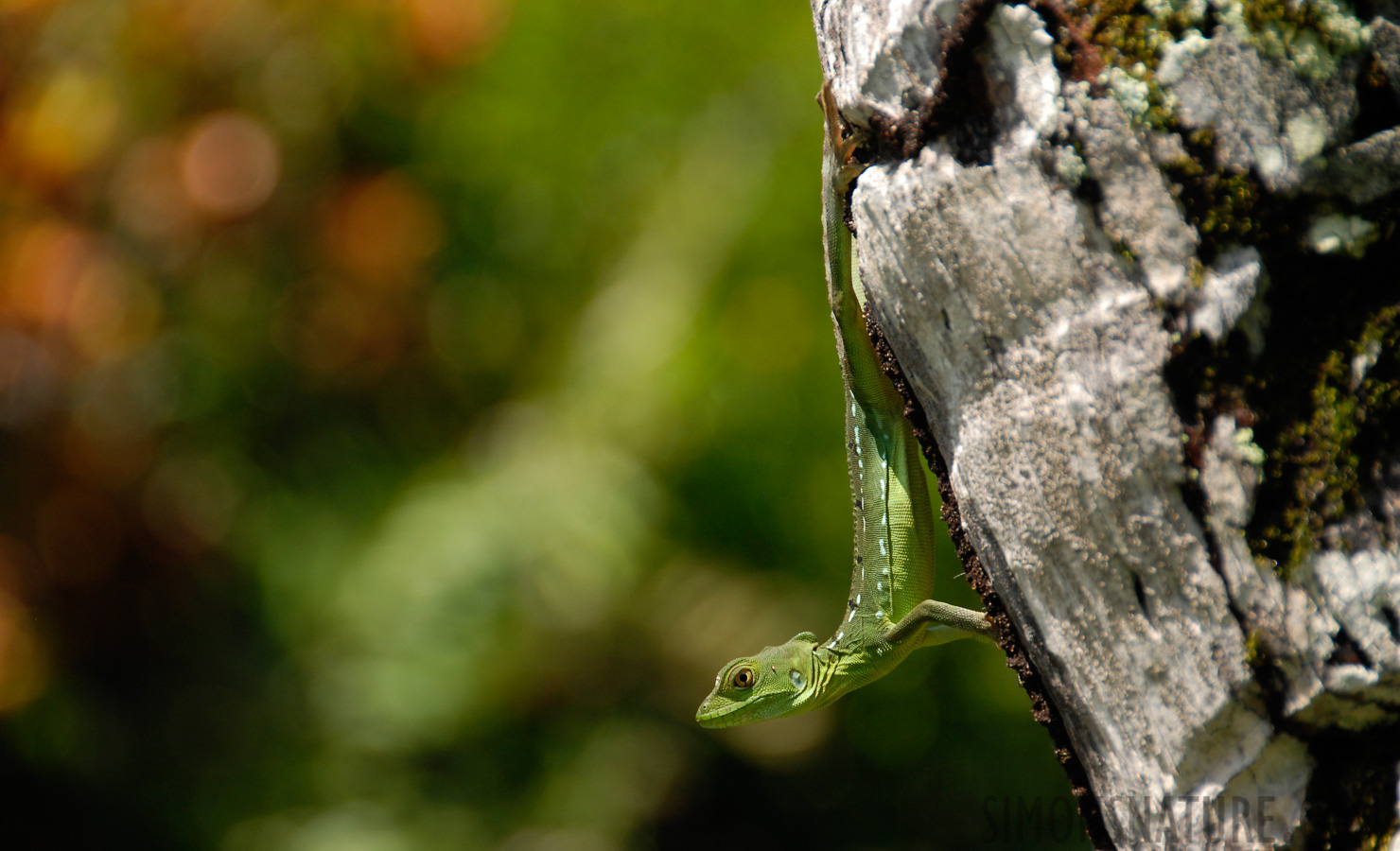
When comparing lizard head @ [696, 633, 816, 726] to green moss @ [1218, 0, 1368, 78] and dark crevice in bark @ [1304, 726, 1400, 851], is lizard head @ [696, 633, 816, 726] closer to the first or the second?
dark crevice in bark @ [1304, 726, 1400, 851]

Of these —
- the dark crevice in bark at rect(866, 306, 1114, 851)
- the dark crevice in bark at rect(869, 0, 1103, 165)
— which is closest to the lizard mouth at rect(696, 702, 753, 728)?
the dark crevice in bark at rect(866, 306, 1114, 851)

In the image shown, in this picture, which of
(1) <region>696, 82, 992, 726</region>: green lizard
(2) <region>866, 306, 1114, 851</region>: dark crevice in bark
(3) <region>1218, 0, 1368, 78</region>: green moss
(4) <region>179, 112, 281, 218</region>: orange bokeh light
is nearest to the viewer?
(3) <region>1218, 0, 1368, 78</region>: green moss

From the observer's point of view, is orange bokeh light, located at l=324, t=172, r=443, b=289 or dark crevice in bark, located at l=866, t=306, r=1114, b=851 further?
orange bokeh light, located at l=324, t=172, r=443, b=289

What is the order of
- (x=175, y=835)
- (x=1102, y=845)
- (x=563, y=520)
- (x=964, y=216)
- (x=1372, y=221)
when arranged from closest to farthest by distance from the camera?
(x=1372, y=221), (x=964, y=216), (x=1102, y=845), (x=563, y=520), (x=175, y=835)

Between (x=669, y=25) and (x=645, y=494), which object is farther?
(x=669, y=25)

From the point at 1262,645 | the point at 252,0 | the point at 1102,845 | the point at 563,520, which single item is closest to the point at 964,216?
the point at 1262,645

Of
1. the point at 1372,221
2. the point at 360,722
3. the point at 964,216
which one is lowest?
the point at 360,722

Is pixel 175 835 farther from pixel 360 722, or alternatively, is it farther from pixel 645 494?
pixel 645 494
